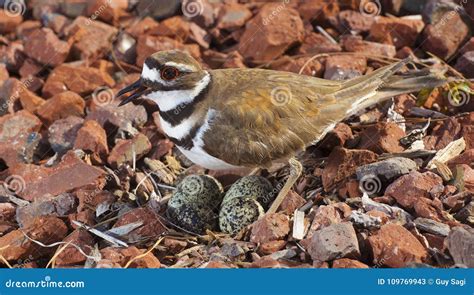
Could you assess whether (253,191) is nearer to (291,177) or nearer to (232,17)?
(291,177)

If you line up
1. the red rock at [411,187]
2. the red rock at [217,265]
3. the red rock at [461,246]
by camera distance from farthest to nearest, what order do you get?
the red rock at [411,187] → the red rock at [217,265] → the red rock at [461,246]

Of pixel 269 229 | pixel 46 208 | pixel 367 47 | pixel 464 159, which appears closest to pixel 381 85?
pixel 464 159

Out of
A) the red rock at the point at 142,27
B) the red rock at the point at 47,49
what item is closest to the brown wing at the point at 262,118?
the red rock at the point at 142,27

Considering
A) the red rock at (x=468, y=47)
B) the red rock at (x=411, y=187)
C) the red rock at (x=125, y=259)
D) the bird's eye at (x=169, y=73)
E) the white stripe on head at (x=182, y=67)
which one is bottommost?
the red rock at (x=125, y=259)

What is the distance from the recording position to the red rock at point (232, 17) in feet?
24.7

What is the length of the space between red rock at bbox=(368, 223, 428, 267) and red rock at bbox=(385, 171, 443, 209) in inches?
16.2

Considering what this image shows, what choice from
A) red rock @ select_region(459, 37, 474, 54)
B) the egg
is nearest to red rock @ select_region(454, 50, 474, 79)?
red rock @ select_region(459, 37, 474, 54)

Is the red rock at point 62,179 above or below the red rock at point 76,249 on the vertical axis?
above

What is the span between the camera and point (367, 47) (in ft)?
22.9

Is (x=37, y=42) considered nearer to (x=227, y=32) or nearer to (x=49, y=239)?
(x=227, y=32)

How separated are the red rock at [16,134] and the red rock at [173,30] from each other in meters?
1.58

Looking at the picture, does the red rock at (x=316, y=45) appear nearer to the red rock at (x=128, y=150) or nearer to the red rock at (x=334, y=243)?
the red rock at (x=128, y=150)

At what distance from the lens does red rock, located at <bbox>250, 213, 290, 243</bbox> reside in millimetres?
4980

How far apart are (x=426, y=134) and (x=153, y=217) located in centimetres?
227
